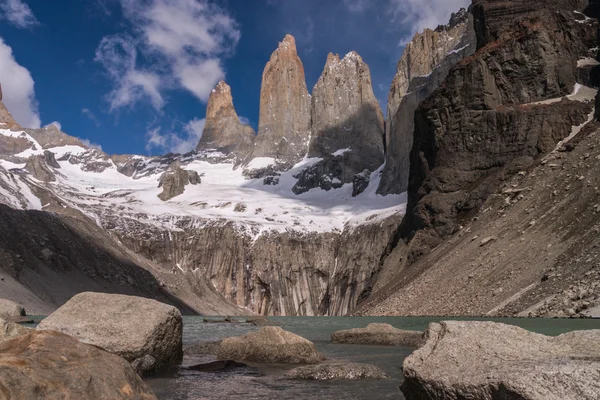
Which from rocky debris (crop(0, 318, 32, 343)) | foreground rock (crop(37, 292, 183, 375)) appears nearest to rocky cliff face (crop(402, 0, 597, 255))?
foreground rock (crop(37, 292, 183, 375))

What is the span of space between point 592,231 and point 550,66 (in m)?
45.0

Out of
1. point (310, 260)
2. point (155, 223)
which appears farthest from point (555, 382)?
point (155, 223)

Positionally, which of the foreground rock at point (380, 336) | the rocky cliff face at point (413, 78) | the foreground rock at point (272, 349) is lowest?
the foreground rock at point (380, 336)

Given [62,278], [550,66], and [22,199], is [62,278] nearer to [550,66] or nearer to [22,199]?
[22,199]

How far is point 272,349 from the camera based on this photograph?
17891 mm

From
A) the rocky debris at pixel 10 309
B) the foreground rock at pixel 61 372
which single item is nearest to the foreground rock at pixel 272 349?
the foreground rock at pixel 61 372

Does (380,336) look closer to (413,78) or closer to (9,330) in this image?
(9,330)

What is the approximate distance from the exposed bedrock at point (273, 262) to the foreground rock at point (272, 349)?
117 m

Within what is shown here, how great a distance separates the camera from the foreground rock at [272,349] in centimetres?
1742

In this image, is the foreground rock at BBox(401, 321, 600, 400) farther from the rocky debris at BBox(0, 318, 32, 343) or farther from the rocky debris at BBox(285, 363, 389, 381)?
the rocky debris at BBox(0, 318, 32, 343)

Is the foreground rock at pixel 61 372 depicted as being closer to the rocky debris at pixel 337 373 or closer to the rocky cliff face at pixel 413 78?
the rocky debris at pixel 337 373

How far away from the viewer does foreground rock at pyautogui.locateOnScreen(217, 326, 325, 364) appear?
1742 centimetres

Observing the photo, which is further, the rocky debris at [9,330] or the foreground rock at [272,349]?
the foreground rock at [272,349]

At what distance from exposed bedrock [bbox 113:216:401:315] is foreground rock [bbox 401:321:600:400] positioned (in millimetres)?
125795
